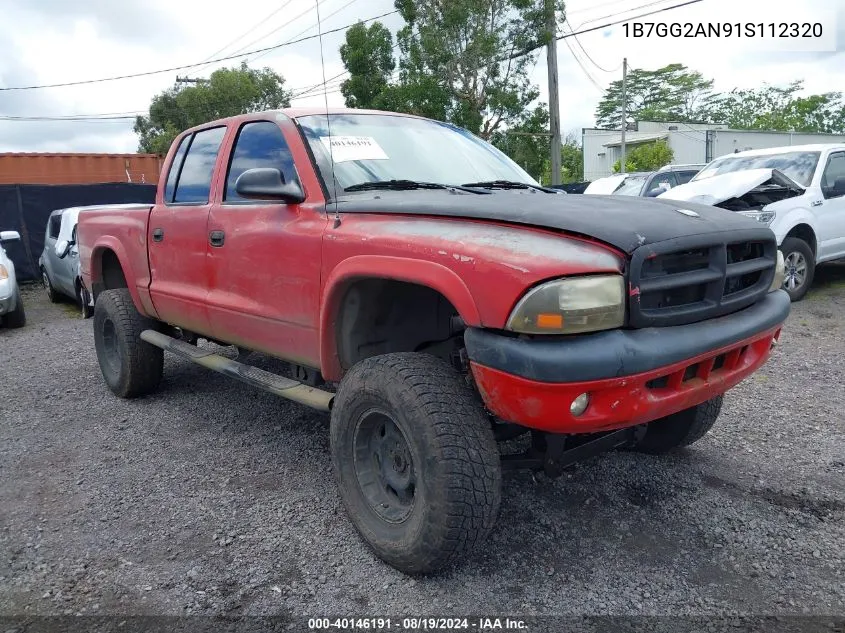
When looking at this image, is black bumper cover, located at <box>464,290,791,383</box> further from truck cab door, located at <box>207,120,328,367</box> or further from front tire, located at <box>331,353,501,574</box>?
truck cab door, located at <box>207,120,328,367</box>

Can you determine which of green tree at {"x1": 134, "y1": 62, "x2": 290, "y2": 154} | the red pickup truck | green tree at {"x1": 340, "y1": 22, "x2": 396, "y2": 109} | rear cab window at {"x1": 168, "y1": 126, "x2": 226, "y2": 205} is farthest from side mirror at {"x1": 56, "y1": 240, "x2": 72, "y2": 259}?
green tree at {"x1": 134, "y1": 62, "x2": 290, "y2": 154}

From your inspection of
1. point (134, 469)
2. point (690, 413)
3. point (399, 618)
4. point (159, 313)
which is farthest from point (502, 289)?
point (159, 313)

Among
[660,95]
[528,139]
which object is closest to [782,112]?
[660,95]

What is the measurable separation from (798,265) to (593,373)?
6.82 m

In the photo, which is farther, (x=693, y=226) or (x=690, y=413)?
(x=690, y=413)

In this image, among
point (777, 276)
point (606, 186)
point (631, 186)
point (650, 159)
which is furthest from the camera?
point (650, 159)

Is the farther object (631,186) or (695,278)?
(631,186)

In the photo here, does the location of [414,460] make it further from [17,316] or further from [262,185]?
[17,316]

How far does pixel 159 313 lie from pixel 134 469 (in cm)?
120

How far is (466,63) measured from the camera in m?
20.3

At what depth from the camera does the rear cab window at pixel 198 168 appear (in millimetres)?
4039

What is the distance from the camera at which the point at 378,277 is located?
271 cm

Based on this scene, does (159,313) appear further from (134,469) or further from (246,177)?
(246,177)

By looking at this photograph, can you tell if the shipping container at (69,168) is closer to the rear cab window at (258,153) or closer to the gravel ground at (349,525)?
the gravel ground at (349,525)
